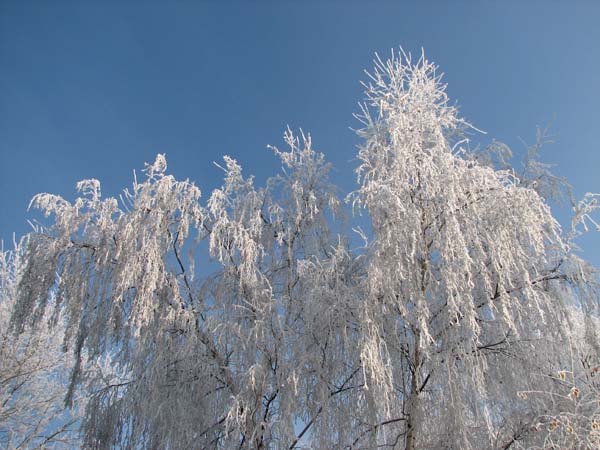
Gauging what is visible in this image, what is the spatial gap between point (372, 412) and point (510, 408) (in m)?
1.12

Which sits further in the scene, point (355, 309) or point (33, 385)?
point (33, 385)

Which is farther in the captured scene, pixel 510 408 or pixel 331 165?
pixel 331 165

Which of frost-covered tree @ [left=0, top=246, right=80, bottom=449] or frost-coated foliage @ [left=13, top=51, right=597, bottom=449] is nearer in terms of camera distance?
frost-coated foliage @ [left=13, top=51, right=597, bottom=449]

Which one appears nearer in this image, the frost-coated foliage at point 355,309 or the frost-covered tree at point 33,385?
the frost-coated foliage at point 355,309

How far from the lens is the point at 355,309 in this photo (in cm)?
411

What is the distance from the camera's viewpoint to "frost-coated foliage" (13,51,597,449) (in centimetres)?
379

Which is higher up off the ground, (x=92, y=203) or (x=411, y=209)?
(x=92, y=203)

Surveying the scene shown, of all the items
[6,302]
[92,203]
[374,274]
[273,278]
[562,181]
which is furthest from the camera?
[6,302]

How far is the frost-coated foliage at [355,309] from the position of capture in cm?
379

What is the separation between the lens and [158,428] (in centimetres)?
427

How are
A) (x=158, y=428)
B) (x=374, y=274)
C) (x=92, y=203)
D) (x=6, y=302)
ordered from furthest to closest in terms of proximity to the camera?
(x=6, y=302) < (x=92, y=203) < (x=158, y=428) < (x=374, y=274)

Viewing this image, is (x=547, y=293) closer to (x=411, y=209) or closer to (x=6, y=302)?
(x=411, y=209)

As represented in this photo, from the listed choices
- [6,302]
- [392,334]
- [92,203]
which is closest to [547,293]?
[392,334]

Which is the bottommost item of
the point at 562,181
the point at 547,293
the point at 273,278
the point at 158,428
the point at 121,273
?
the point at 158,428
